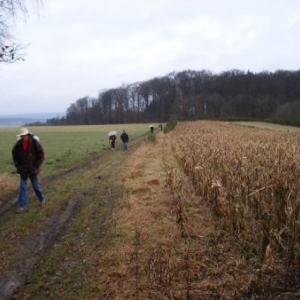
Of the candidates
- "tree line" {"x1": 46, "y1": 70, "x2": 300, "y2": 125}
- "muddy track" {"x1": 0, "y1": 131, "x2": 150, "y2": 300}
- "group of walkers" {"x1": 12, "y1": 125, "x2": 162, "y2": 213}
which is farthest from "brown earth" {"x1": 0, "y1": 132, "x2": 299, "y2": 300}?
"tree line" {"x1": 46, "y1": 70, "x2": 300, "y2": 125}

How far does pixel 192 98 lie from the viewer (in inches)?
5148

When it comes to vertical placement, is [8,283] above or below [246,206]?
below

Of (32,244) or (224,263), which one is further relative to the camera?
(32,244)

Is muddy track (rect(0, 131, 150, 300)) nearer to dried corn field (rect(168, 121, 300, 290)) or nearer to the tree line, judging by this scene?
dried corn field (rect(168, 121, 300, 290))

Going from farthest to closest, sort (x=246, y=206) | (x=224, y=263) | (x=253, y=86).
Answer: (x=253, y=86) → (x=246, y=206) → (x=224, y=263)

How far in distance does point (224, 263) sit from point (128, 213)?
3.81m

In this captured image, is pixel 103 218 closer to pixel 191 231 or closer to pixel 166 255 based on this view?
pixel 191 231

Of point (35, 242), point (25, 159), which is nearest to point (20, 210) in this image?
point (25, 159)

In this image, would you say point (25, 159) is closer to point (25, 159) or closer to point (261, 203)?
point (25, 159)

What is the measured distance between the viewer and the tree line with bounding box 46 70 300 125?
401 feet

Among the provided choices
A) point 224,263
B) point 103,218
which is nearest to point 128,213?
point 103,218

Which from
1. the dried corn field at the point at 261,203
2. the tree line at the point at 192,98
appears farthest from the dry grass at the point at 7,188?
the tree line at the point at 192,98

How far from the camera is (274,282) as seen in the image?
5215 mm

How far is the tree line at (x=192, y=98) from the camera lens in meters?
122
